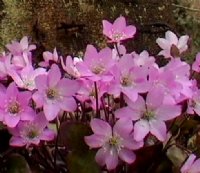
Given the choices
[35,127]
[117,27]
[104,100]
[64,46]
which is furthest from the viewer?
[64,46]

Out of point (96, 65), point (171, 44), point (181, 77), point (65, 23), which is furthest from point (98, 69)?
point (65, 23)

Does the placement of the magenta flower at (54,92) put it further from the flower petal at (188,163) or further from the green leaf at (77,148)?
the flower petal at (188,163)

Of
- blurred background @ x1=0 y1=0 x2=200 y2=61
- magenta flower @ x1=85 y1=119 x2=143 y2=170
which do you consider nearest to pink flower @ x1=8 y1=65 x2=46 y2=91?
magenta flower @ x1=85 y1=119 x2=143 y2=170

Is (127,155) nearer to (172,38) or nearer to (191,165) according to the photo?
(191,165)

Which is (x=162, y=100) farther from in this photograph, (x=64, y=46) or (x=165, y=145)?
(x=64, y=46)

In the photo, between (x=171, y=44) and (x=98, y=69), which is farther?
(x=171, y=44)

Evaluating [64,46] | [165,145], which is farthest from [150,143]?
[64,46]

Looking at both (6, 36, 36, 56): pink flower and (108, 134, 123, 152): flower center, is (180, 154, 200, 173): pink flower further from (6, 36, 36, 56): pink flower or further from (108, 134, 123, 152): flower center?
(6, 36, 36, 56): pink flower
